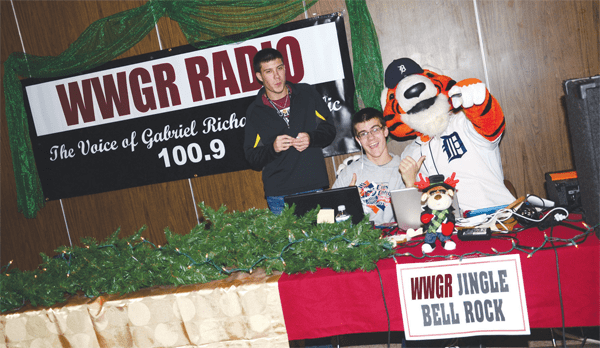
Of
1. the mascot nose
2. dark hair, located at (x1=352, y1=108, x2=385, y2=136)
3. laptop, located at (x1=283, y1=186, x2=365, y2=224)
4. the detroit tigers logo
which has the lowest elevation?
laptop, located at (x1=283, y1=186, x2=365, y2=224)

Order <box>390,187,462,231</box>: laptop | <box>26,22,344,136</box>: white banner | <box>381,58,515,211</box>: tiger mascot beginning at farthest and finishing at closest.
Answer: <box>26,22,344,136</box>: white banner < <box>381,58,515,211</box>: tiger mascot < <box>390,187,462,231</box>: laptop

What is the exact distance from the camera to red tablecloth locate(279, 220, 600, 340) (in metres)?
1.26

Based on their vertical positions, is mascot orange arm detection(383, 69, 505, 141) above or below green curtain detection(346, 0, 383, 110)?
below

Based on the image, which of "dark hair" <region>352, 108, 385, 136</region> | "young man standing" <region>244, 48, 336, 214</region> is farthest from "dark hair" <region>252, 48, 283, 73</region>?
"dark hair" <region>352, 108, 385, 136</region>

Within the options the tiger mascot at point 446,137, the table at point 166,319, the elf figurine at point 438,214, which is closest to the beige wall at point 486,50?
the tiger mascot at point 446,137

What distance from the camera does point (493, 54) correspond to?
2789mm

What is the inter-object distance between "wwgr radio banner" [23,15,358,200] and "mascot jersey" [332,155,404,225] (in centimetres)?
62

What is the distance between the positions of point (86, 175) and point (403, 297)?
115 inches

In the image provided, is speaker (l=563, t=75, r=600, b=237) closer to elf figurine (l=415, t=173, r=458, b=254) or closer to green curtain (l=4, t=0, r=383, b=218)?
elf figurine (l=415, t=173, r=458, b=254)

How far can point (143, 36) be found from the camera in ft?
10.2

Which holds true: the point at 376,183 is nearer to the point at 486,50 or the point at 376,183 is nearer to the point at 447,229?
the point at 447,229

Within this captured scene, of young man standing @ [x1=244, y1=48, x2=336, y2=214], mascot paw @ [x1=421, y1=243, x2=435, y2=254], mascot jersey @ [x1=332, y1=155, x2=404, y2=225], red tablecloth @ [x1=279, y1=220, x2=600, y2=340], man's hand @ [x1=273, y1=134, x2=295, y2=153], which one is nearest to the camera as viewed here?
red tablecloth @ [x1=279, y1=220, x2=600, y2=340]

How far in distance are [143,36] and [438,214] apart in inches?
103

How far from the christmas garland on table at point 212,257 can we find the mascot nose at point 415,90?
1.00m
